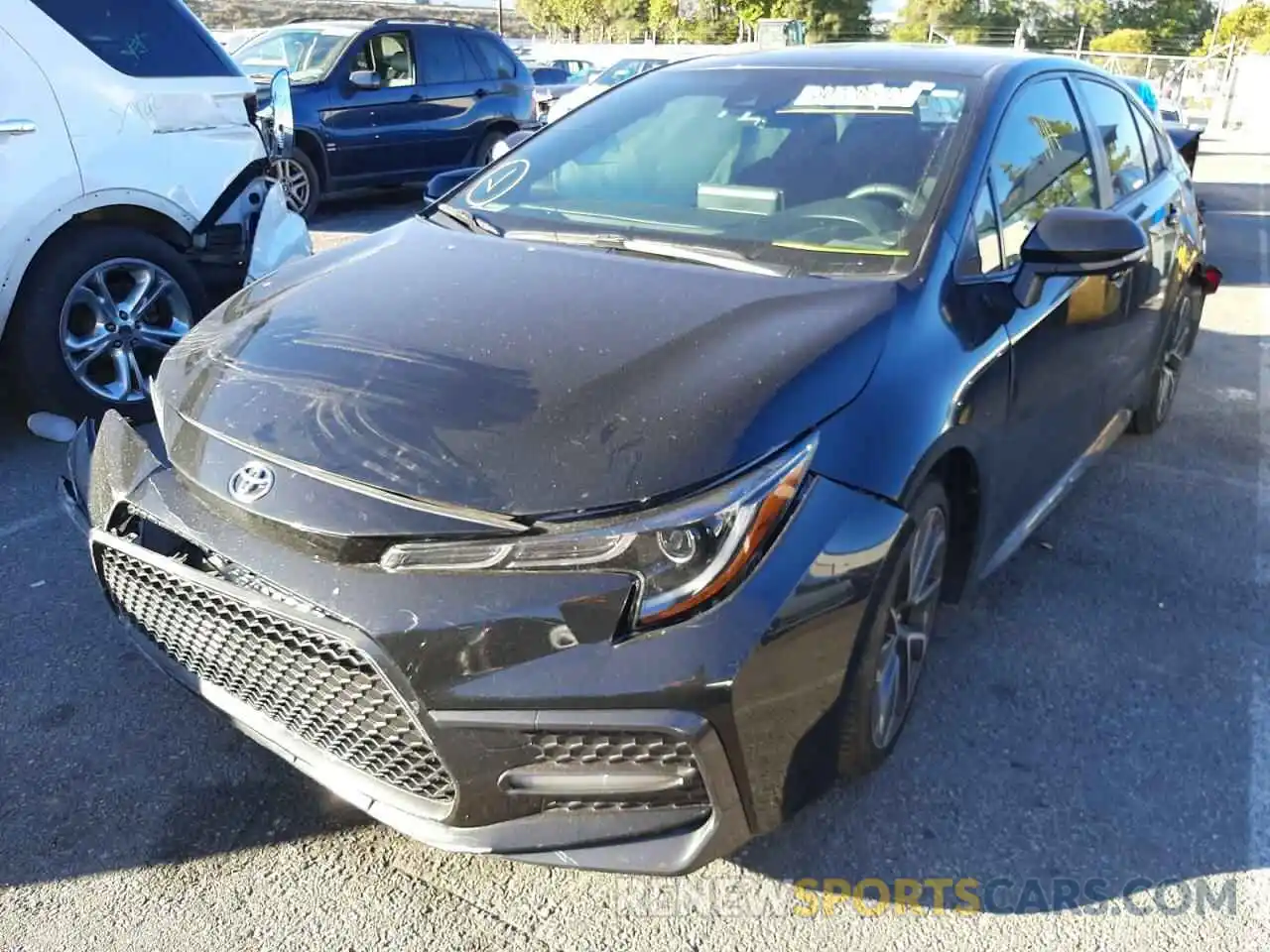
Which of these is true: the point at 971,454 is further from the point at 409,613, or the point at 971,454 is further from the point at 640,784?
the point at 409,613

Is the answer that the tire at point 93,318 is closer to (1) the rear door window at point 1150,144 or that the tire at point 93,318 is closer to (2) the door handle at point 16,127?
(2) the door handle at point 16,127

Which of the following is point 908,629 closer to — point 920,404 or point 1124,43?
point 920,404

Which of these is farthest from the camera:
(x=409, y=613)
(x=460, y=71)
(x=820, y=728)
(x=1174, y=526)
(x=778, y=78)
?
(x=460, y=71)

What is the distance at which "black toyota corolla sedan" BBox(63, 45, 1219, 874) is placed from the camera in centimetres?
188

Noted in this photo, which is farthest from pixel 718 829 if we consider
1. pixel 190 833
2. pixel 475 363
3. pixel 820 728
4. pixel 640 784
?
pixel 190 833

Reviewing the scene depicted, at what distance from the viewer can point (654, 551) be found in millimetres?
1888

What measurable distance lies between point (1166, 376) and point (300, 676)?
Result: 431 cm

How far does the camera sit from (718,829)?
76.5 inches

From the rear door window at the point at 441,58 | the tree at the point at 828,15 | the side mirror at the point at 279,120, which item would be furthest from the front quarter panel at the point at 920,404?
the tree at the point at 828,15

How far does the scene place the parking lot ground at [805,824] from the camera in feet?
7.24

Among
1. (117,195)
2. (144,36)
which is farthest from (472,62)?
(117,195)

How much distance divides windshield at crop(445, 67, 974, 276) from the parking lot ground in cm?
128

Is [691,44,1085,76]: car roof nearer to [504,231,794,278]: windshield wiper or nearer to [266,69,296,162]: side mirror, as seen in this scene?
[504,231,794,278]: windshield wiper

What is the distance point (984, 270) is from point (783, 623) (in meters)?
1.32
